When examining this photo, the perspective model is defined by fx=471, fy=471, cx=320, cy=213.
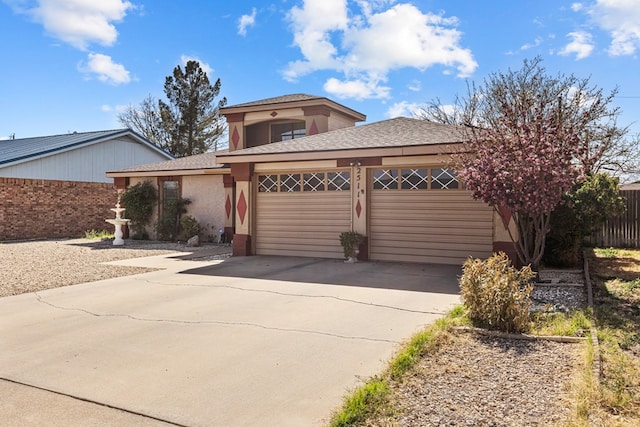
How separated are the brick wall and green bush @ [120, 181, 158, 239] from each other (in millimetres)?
4148

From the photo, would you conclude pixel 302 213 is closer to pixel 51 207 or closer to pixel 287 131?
pixel 287 131

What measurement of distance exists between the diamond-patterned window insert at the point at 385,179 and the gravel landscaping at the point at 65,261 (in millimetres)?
5473

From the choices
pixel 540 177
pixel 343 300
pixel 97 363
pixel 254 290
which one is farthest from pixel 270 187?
pixel 97 363

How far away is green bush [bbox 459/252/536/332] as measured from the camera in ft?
17.9

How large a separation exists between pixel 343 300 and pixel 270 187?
6426 mm

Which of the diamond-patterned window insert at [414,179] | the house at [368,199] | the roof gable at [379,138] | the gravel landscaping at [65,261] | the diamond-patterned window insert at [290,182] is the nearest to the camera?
the gravel landscaping at [65,261]

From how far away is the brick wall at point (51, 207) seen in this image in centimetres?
1958

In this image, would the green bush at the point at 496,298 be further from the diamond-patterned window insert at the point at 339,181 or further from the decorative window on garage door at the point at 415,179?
the diamond-patterned window insert at the point at 339,181

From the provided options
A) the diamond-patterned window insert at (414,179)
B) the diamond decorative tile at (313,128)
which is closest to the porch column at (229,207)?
the diamond decorative tile at (313,128)

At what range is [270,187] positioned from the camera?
43.6ft

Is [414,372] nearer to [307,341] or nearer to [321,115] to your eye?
[307,341]

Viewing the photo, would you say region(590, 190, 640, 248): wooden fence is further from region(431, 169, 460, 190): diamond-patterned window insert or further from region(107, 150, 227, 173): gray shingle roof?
region(107, 150, 227, 173): gray shingle roof

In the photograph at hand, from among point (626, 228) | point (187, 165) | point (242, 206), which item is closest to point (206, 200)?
point (187, 165)

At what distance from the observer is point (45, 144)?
23797mm
